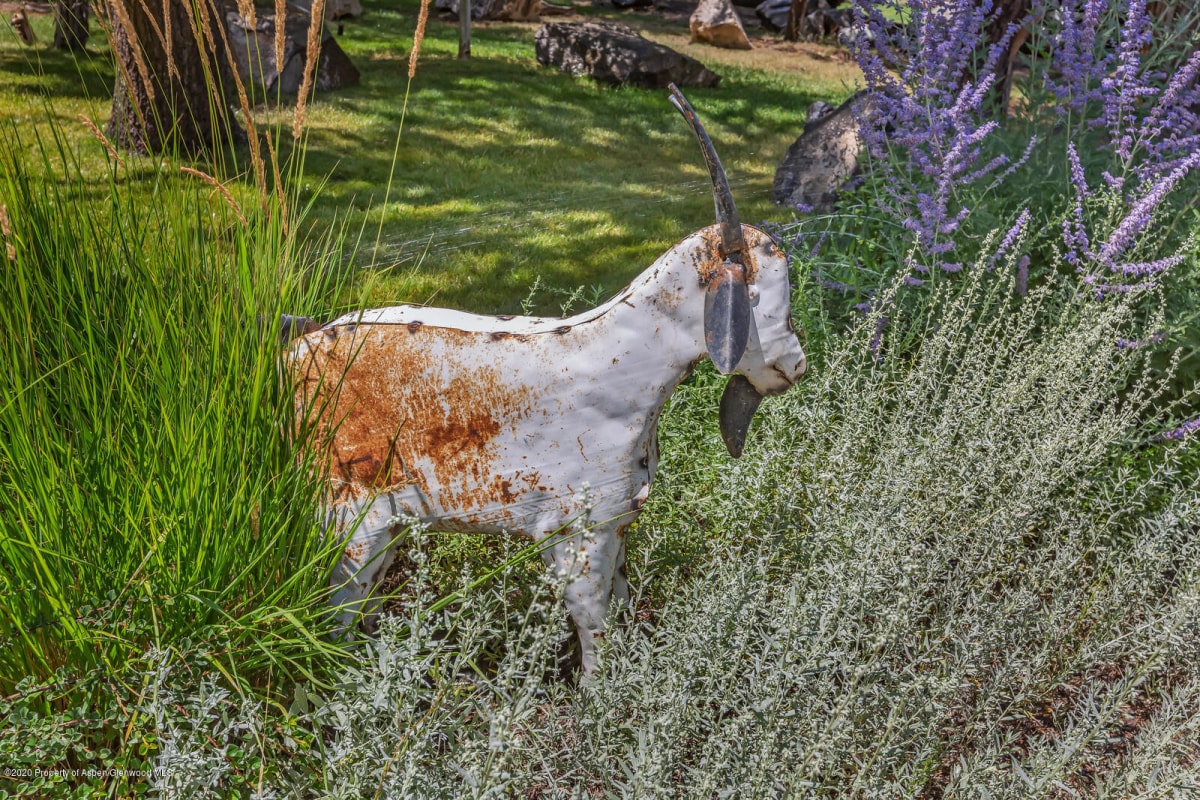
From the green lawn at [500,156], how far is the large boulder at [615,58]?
10.8 inches

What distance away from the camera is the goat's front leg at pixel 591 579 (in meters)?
2.09

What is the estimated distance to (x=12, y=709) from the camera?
1.70 meters

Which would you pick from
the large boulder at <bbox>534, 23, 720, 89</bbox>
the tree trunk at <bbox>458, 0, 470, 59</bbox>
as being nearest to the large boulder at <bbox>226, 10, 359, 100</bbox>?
→ the tree trunk at <bbox>458, 0, 470, 59</bbox>

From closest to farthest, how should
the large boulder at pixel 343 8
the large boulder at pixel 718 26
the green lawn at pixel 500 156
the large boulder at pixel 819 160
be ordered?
the green lawn at pixel 500 156 < the large boulder at pixel 819 160 < the large boulder at pixel 343 8 < the large boulder at pixel 718 26

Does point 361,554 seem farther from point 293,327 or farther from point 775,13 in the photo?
point 775,13

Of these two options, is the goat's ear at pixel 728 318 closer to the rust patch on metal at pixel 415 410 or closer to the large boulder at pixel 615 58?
the rust patch on metal at pixel 415 410

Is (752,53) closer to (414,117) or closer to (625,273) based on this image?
(414,117)

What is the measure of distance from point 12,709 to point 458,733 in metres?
0.79

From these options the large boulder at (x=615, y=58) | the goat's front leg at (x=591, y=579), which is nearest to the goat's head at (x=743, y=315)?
the goat's front leg at (x=591, y=579)

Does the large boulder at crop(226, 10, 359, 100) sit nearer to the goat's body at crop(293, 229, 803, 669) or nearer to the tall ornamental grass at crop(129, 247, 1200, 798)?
the tall ornamental grass at crop(129, 247, 1200, 798)

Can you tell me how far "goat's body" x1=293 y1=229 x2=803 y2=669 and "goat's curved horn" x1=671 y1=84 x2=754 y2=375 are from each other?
46mm

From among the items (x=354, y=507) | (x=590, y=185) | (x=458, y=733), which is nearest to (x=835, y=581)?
(x=458, y=733)

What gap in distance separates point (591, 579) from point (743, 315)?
0.67 metres

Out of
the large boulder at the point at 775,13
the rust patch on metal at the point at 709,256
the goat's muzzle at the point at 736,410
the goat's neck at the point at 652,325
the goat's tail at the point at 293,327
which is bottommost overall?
the goat's muzzle at the point at 736,410
